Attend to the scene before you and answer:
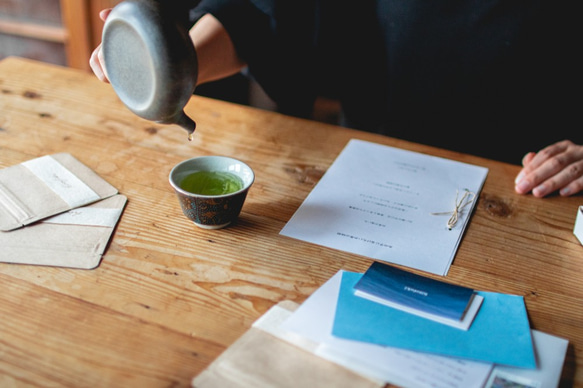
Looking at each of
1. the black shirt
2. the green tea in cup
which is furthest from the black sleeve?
the green tea in cup

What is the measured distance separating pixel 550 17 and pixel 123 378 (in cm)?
120

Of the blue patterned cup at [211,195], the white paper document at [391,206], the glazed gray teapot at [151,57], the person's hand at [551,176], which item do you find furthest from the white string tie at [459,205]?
the glazed gray teapot at [151,57]

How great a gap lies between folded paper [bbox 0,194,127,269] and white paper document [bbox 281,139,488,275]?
260mm

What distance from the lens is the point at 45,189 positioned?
32.5 inches

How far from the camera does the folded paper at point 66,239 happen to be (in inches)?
27.1

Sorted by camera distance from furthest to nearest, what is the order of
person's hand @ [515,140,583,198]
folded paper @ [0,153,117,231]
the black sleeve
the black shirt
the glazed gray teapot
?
the black shirt
the black sleeve
person's hand @ [515,140,583,198]
folded paper @ [0,153,117,231]
the glazed gray teapot

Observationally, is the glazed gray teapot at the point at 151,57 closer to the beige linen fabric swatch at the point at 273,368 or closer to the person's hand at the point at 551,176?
the beige linen fabric swatch at the point at 273,368

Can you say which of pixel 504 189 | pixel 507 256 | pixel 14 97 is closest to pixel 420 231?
pixel 507 256

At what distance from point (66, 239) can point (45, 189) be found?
14cm

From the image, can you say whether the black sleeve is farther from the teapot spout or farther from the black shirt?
the teapot spout

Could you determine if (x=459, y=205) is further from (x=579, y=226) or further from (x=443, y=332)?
(x=443, y=332)

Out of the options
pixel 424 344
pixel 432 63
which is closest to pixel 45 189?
pixel 424 344

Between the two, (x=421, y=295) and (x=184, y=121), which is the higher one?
(x=184, y=121)

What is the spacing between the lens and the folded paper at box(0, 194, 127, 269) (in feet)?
2.26
